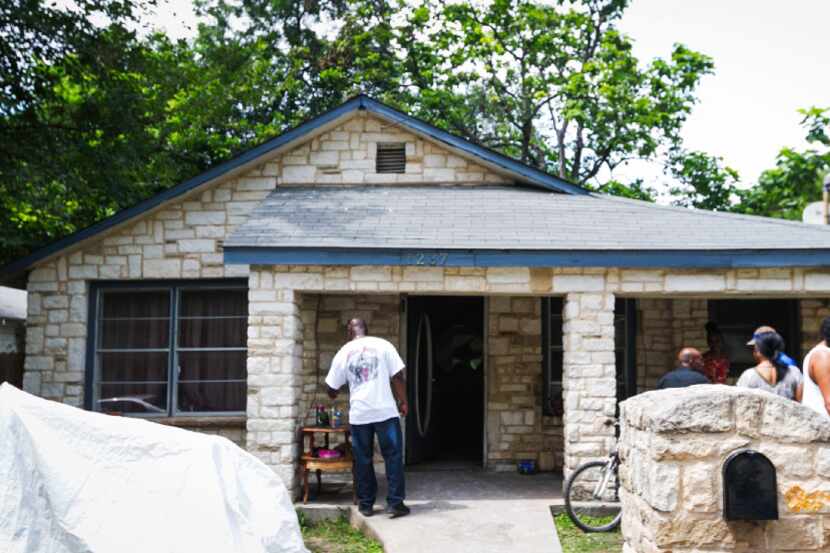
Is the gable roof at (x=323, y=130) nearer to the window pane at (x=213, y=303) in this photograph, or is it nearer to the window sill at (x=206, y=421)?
the window pane at (x=213, y=303)

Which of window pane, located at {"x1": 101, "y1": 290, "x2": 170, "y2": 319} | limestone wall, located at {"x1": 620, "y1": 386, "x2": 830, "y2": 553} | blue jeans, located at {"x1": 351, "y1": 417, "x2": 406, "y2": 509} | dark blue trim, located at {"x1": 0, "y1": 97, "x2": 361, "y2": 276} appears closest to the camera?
limestone wall, located at {"x1": 620, "y1": 386, "x2": 830, "y2": 553}

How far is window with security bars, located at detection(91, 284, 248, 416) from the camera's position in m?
10.5

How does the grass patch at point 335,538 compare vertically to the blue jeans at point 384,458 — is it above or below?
below

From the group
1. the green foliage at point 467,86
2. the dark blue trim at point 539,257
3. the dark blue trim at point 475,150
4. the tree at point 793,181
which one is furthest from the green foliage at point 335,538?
the tree at point 793,181

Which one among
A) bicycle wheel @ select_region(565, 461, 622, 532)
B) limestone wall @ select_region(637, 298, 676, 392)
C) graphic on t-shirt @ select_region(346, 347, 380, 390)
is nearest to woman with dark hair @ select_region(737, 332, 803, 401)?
bicycle wheel @ select_region(565, 461, 622, 532)

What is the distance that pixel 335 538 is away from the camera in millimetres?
7742

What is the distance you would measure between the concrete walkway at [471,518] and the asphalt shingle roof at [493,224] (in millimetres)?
2502

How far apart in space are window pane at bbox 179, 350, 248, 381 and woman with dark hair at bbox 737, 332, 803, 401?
19.5 ft

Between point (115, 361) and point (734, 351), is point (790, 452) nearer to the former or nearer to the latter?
point (734, 351)

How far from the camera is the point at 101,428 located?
4945 mm

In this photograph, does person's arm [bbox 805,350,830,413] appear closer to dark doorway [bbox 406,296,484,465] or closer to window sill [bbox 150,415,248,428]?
dark doorway [bbox 406,296,484,465]

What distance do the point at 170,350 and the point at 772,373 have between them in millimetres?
6813

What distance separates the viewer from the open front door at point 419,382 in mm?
10820

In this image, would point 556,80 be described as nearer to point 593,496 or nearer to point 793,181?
point 793,181
